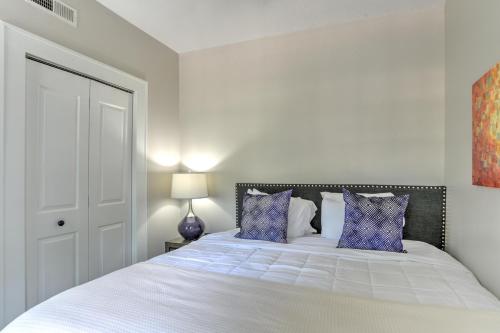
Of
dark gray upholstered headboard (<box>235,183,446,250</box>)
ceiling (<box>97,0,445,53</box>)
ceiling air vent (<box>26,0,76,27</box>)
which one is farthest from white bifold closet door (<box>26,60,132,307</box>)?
dark gray upholstered headboard (<box>235,183,446,250</box>)

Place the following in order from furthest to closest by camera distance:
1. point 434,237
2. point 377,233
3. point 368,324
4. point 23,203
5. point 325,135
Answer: point 325,135
point 434,237
point 377,233
point 23,203
point 368,324

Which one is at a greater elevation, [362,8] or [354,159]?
[362,8]

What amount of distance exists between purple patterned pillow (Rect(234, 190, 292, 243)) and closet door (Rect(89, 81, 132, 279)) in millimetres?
1104

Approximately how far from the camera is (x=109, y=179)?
7.95ft

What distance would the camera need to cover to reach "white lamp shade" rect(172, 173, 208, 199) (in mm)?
2818

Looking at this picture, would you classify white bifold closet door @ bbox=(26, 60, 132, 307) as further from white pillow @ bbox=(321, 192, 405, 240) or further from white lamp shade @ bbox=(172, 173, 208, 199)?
white pillow @ bbox=(321, 192, 405, 240)

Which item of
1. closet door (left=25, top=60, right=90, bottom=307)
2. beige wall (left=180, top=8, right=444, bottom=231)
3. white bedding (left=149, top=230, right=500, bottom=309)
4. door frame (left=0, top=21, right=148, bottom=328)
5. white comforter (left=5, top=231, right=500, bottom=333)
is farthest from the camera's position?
beige wall (left=180, top=8, right=444, bottom=231)

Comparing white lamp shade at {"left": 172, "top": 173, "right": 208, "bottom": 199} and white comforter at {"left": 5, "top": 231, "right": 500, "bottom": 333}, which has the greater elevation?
white lamp shade at {"left": 172, "top": 173, "right": 208, "bottom": 199}

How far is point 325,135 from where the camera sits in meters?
2.63

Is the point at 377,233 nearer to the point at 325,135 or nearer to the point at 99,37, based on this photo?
the point at 325,135

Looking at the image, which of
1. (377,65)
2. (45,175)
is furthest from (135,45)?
(377,65)

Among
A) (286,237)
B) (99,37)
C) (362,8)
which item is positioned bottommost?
(286,237)

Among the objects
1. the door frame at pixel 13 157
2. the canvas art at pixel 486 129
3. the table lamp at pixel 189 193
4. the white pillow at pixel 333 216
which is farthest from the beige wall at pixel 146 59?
the canvas art at pixel 486 129

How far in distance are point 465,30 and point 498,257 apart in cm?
142
